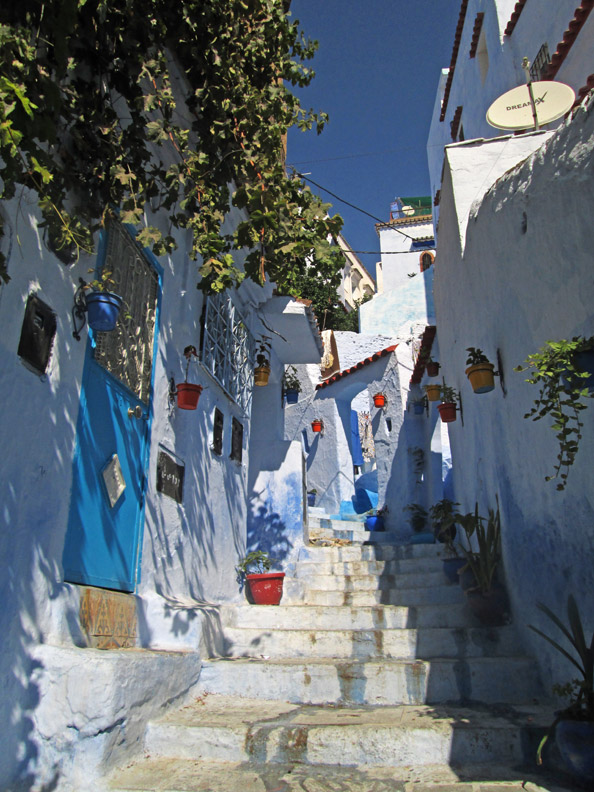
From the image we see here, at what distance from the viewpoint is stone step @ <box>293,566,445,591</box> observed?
655 cm

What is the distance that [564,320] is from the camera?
12.2ft

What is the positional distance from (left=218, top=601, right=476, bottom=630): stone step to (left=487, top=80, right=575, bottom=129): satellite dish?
5203 millimetres

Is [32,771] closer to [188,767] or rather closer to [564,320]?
[188,767]

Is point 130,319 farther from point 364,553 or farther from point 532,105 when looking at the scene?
point 532,105

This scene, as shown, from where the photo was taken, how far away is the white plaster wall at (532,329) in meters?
3.50

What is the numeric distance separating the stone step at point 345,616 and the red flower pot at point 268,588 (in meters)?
0.74

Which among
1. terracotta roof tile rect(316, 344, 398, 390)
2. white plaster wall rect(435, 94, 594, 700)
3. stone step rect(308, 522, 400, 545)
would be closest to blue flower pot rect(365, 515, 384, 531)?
stone step rect(308, 522, 400, 545)

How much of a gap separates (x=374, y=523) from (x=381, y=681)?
23.3 feet

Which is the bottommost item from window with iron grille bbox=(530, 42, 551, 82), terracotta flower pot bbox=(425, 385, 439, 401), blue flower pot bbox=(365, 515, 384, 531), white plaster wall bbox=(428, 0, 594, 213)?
blue flower pot bbox=(365, 515, 384, 531)

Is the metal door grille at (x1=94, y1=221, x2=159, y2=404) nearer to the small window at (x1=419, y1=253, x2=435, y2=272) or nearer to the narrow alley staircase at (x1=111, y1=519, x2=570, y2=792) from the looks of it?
the narrow alley staircase at (x1=111, y1=519, x2=570, y2=792)

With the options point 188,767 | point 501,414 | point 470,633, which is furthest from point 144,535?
point 501,414

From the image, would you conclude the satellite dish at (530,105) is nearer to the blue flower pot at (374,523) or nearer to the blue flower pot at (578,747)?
the blue flower pot at (578,747)

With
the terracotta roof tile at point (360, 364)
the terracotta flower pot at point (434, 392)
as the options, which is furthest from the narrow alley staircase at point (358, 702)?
the terracotta roof tile at point (360, 364)

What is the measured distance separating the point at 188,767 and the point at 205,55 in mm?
4631
